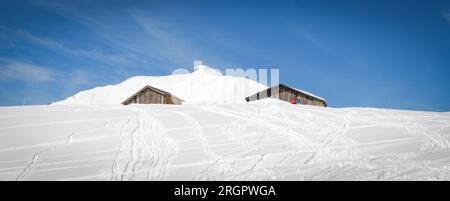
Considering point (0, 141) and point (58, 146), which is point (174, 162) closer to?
point (58, 146)

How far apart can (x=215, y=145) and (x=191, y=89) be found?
285 feet

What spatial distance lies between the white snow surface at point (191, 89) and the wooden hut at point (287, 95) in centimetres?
2648

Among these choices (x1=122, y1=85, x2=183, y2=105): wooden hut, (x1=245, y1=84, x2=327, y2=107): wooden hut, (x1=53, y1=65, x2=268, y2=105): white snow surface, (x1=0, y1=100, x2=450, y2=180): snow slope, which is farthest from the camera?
(x1=53, y1=65, x2=268, y2=105): white snow surface

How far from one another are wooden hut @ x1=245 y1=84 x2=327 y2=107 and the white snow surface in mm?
26483

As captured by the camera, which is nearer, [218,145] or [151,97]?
[218,145]

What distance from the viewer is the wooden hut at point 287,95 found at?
37375 millimetres

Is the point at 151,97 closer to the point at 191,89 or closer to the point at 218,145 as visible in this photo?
the point at 218,145

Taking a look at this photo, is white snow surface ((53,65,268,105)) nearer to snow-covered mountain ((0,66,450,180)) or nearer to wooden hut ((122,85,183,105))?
wooden hut ((122,85,183,105))

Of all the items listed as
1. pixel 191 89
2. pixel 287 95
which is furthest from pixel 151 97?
pixel 191 89

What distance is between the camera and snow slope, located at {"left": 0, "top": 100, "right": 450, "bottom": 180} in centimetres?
723

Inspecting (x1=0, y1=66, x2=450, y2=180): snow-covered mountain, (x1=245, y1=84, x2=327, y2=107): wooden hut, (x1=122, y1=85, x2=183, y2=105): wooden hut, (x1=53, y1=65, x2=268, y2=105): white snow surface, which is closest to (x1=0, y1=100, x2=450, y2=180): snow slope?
(x1=0, y1=66, x2=450, y2=180): snow-covered mountain

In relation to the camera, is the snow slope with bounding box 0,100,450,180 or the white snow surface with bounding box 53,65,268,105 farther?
the white snow surface with bounding box 53,65,268,105

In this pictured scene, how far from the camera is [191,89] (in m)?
96.0
